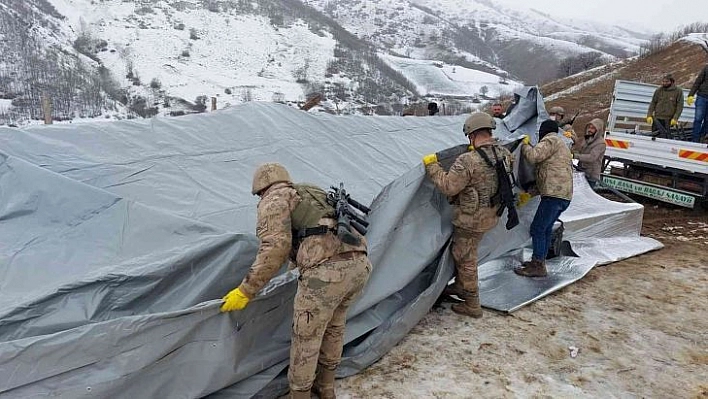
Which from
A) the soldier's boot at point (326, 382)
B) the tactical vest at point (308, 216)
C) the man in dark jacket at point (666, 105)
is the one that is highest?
the man in dark jacket at point (666, 105)

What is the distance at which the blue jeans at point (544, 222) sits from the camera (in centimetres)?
431

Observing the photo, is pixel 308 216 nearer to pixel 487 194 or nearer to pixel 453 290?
pixel 487 194

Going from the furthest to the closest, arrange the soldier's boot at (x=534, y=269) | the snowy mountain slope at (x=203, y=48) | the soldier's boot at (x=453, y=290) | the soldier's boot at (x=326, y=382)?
the snowy mountain slope at (x=203, y=48)
the soldier's boot at (x=534, y=269)
the soldier's boot at (x=453, y=290)
the soldier's boot at (x=326, y=382)

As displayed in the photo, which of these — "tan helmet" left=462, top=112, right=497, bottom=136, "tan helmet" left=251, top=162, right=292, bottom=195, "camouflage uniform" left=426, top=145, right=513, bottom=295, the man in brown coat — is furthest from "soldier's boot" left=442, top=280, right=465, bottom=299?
the man in brown coat

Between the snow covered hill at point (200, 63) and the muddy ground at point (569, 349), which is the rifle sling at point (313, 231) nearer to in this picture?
the muddy ground at point (569, 349)

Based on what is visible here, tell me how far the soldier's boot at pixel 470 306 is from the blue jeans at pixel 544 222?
3.41 feet

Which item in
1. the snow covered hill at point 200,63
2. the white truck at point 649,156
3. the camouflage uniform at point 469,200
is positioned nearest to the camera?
the camouflage uniform at point 469,200

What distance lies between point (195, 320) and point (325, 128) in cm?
260

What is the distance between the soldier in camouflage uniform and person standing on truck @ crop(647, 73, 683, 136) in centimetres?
417

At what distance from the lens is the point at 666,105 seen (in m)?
7.41

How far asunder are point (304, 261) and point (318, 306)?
0.23 m

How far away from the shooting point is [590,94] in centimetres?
2266

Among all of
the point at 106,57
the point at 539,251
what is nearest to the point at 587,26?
the point at 106,57

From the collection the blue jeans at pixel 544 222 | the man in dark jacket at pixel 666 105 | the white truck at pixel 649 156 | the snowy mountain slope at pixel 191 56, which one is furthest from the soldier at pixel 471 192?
the snowy mountain slope at pixel 191 56
